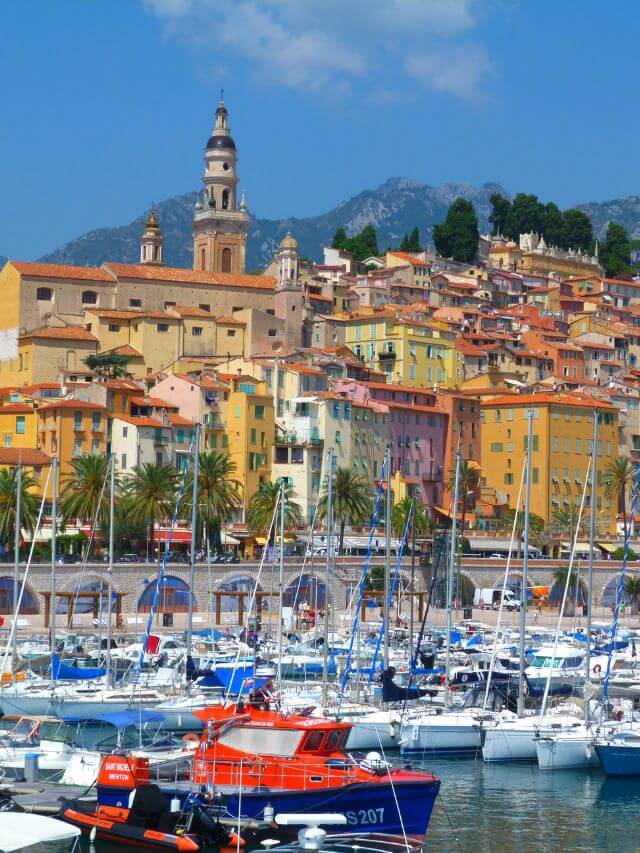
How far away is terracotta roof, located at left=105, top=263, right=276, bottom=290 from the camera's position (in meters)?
117

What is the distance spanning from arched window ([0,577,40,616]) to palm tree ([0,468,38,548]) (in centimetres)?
285

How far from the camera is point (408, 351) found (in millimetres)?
→ 120750

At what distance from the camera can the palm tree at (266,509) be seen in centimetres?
8906

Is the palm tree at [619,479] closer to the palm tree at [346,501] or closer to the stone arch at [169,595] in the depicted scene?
the palm tree at [346,501]

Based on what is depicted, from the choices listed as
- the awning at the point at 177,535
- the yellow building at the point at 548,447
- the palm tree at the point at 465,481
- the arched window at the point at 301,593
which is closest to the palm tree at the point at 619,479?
the yellow building at the point at 548,447

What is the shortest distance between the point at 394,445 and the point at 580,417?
13084mm

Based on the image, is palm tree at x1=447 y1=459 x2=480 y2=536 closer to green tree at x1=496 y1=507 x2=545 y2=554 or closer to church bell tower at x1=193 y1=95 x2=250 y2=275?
green tree at x1=496 y1=507 x2=545 y2=554

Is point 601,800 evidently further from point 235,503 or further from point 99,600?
point 235,503

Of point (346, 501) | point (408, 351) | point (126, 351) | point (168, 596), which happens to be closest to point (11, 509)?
point (168, 596)

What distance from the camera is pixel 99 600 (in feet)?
252

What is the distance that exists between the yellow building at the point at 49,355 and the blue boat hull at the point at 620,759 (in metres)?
64.5

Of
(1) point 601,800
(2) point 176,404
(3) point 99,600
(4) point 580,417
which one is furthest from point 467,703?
(4) point 580,417

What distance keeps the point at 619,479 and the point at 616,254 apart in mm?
93398

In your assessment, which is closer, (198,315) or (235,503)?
(235,503)
